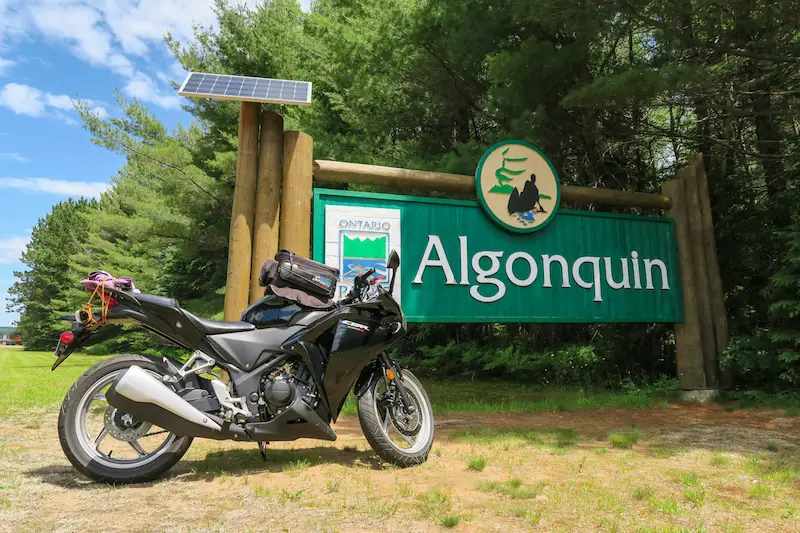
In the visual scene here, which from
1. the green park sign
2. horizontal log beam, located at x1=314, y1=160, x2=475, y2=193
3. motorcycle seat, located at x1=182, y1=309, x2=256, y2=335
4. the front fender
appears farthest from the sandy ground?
horizontal log beam, located at x1=314, y1=160, x2=475, y2=193

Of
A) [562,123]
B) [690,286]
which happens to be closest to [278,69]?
[562,123]

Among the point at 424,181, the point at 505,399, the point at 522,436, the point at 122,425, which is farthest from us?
the point at 505,399

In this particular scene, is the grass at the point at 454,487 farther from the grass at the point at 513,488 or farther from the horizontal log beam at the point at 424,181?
the horizontal log beam at the point at 424,181

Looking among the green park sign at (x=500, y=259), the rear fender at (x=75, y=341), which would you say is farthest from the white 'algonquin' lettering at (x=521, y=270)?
the rear fender at (x=75, y=341)

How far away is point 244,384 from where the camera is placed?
131 inches

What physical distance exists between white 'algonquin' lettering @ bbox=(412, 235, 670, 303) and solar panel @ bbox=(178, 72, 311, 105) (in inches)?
81.0

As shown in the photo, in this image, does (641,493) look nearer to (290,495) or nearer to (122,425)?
(290,495)

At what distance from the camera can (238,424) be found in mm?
3268

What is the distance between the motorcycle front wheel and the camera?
11.6ft

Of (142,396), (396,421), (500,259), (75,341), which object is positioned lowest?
(396,421)

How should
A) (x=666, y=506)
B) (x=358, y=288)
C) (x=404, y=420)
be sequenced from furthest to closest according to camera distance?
(x=404, y=420), (x=358, y=288), (x=666, y=506)

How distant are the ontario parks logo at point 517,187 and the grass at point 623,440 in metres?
2.71

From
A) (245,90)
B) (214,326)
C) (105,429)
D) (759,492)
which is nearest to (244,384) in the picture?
(214,326)

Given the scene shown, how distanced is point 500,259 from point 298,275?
347 cm
